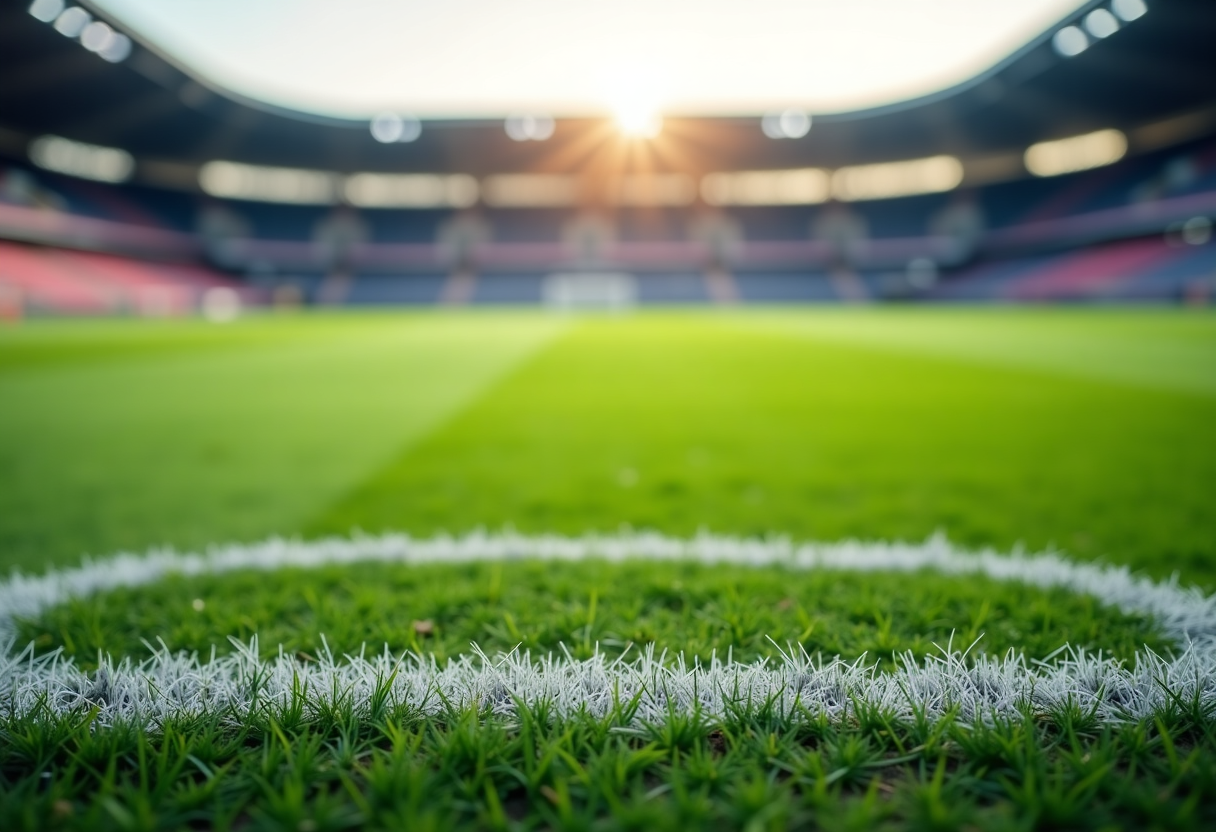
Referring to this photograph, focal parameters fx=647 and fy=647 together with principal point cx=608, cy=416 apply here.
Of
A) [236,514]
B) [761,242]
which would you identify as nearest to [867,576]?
[236,514]

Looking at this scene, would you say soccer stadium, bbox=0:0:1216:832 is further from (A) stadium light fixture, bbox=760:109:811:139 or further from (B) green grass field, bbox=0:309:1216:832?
(A) stadium light fixture, bbox=760:109:811:139

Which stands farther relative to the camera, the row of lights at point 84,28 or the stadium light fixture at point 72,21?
the stadium light fixture at point 72,21

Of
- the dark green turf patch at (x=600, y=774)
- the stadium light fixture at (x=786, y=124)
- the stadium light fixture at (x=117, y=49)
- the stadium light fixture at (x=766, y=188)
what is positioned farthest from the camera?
the stadium light fixture at (x=766, y=188)

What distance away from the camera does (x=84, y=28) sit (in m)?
24.6

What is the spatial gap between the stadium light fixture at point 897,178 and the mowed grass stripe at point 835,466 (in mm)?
47080

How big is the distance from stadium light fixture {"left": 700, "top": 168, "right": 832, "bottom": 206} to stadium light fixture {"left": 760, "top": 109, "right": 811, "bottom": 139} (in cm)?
815

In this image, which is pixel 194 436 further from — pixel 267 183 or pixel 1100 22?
pixel 267 183

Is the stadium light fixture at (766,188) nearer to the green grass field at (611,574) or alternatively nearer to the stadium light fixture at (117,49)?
the stadium light fixture at (117,49)

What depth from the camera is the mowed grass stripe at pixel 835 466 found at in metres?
3.21

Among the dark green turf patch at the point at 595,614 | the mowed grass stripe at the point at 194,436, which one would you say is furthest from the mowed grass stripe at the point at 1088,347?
the mowed grass stripe at the point at 194,436

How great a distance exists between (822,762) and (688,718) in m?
0.28

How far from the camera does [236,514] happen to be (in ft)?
11.5

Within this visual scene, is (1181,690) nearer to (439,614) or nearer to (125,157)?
(439,614)

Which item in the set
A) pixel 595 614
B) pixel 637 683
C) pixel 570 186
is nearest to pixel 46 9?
pixel 595 614
